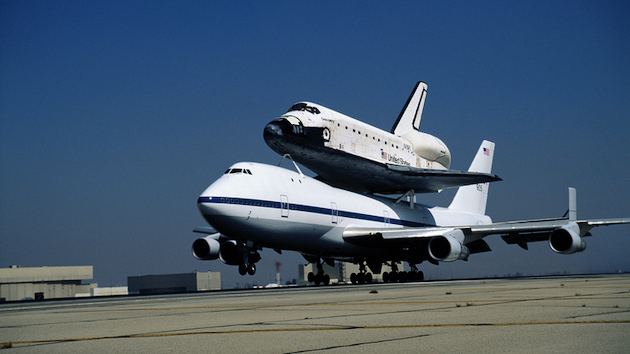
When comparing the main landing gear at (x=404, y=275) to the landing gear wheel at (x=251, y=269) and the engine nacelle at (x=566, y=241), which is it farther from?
the landing gear wheel at (x=251, y=269)

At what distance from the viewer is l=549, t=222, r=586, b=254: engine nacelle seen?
96.9 ft

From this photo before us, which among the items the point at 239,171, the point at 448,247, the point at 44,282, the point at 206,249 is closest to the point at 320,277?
the point at 206,249

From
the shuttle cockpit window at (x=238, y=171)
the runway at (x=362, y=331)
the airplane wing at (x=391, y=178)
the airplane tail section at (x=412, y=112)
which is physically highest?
the airplane tail section at (x=412, y=112)

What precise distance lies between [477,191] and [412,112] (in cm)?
807

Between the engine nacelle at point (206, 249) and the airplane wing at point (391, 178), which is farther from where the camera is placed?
the airplane wing at point (391, 178)

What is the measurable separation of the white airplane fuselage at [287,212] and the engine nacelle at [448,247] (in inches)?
151

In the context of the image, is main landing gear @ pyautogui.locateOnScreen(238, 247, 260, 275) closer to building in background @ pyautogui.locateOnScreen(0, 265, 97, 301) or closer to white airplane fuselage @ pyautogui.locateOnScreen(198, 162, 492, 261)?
white airplane fuselage @ pyautogui.locateOnScreen(198, 162, 492, 261)

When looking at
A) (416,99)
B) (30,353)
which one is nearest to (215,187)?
(30,353)

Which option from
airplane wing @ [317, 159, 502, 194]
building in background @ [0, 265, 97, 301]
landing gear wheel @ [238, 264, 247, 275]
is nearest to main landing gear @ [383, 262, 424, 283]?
airplane wing @ [317, 159, 502, 194]

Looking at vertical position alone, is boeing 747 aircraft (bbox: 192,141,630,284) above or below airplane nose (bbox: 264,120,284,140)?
below

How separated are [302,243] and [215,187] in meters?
5.82

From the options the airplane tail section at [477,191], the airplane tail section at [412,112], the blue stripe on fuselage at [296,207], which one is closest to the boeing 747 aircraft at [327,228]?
the blue stripe on fuselage at [296,207]

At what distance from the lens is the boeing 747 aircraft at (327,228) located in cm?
2491

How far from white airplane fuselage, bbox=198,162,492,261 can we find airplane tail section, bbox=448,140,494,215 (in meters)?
12.0
